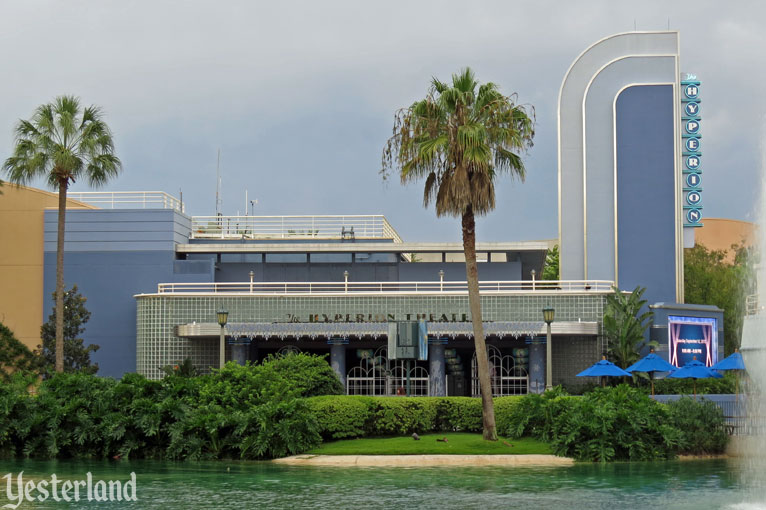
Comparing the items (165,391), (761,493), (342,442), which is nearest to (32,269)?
(165,391)

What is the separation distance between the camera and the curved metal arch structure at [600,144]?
45906mm

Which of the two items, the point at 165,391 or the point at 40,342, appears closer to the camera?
the point at 165,391

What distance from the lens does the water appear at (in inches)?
761

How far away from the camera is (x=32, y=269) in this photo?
151ft

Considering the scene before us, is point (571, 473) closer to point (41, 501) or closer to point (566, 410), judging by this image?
point (566, 410)

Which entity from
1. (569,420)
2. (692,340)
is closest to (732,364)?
(569,420)

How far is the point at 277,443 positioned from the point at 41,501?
825 cm

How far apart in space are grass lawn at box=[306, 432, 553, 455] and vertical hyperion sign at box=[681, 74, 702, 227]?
873 inches

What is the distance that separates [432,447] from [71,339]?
20.9 meters

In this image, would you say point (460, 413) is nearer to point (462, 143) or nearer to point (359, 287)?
point (462, 143)

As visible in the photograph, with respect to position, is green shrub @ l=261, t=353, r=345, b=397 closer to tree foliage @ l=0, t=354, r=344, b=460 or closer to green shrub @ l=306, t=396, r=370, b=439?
green shrub @ l=306, t=396, r=370, b=439

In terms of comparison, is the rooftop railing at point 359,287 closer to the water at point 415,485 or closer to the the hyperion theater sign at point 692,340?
the the hyperion theater sign at point 692,340

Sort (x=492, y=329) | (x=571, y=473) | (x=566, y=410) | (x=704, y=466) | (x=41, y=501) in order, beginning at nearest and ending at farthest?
1. (x=41, y=501)
2. (x=571, y=473)
3. (x=704, y=466)
4. (x=566, y=410)
5. (x=492, y=329)

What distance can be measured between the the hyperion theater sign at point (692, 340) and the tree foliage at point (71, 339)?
23.8 meters
